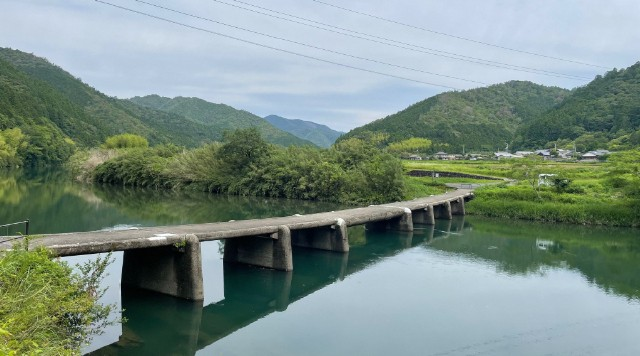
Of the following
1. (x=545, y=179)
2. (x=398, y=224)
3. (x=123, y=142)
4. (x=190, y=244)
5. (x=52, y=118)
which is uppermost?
(x=52, y=118)

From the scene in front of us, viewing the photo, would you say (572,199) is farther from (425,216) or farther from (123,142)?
(123,142)

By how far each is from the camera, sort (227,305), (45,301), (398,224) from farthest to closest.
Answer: (398,224) → (227,305) → (45,301)

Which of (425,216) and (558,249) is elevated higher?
(425,216)

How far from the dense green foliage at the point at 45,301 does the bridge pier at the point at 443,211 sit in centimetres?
3194

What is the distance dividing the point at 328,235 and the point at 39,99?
398ft

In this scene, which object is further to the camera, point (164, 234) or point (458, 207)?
point (458, 207)

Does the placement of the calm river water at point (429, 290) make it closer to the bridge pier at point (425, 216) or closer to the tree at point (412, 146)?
the bridge pier at point (425, 216)

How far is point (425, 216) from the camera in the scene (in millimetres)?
38406

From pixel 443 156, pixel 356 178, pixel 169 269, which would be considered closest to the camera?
pixel 169 269

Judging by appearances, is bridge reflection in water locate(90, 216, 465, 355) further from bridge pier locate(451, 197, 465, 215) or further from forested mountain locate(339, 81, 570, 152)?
forested mountain locate(339, 81, 570, 152)

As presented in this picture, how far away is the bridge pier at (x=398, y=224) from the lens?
111 feet

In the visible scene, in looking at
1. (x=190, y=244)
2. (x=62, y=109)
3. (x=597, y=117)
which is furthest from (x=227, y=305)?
(x=62, y=109)

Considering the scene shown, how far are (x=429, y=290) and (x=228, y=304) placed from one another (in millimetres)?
7994

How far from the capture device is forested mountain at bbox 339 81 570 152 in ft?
450
